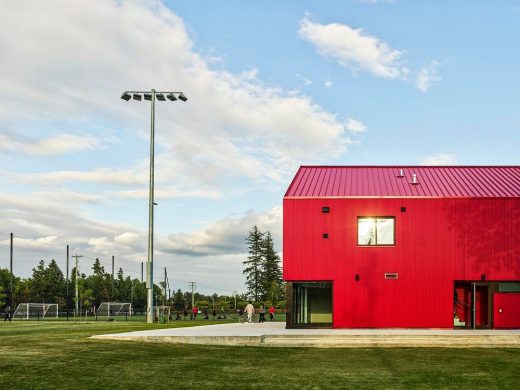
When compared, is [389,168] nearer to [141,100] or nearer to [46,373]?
[141,100]

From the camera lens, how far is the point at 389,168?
112ft

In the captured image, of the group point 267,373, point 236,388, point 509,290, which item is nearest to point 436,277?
point 509,290

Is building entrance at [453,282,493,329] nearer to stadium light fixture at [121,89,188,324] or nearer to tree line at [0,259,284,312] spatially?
stadium light fixture at [121,89,188,324]

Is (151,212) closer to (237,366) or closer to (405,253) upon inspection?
(405,253)

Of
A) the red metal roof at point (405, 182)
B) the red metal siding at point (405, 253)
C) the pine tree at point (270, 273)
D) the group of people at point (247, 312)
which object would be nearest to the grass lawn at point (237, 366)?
the red metal siding at point (405, 253)

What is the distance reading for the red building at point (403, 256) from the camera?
95.9 ft

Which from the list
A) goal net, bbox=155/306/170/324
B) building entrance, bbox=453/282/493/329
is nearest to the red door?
building entrance, bbox=453/282/493/329

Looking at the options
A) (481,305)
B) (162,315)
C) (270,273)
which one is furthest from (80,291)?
(481,305)

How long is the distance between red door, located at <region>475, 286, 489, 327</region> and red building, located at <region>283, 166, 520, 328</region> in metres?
0.05

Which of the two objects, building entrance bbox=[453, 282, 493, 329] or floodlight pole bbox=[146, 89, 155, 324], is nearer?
building entrance bbox=[453, 282, 493, 329]

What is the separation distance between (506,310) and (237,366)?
17165 millimetres

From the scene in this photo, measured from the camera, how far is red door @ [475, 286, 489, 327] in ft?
97.6

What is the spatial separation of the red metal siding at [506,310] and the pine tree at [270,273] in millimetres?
89324

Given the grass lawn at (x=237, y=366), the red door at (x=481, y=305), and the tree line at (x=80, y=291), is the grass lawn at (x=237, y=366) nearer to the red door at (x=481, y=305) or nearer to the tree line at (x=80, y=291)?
the red door at (x=481, y=305)
